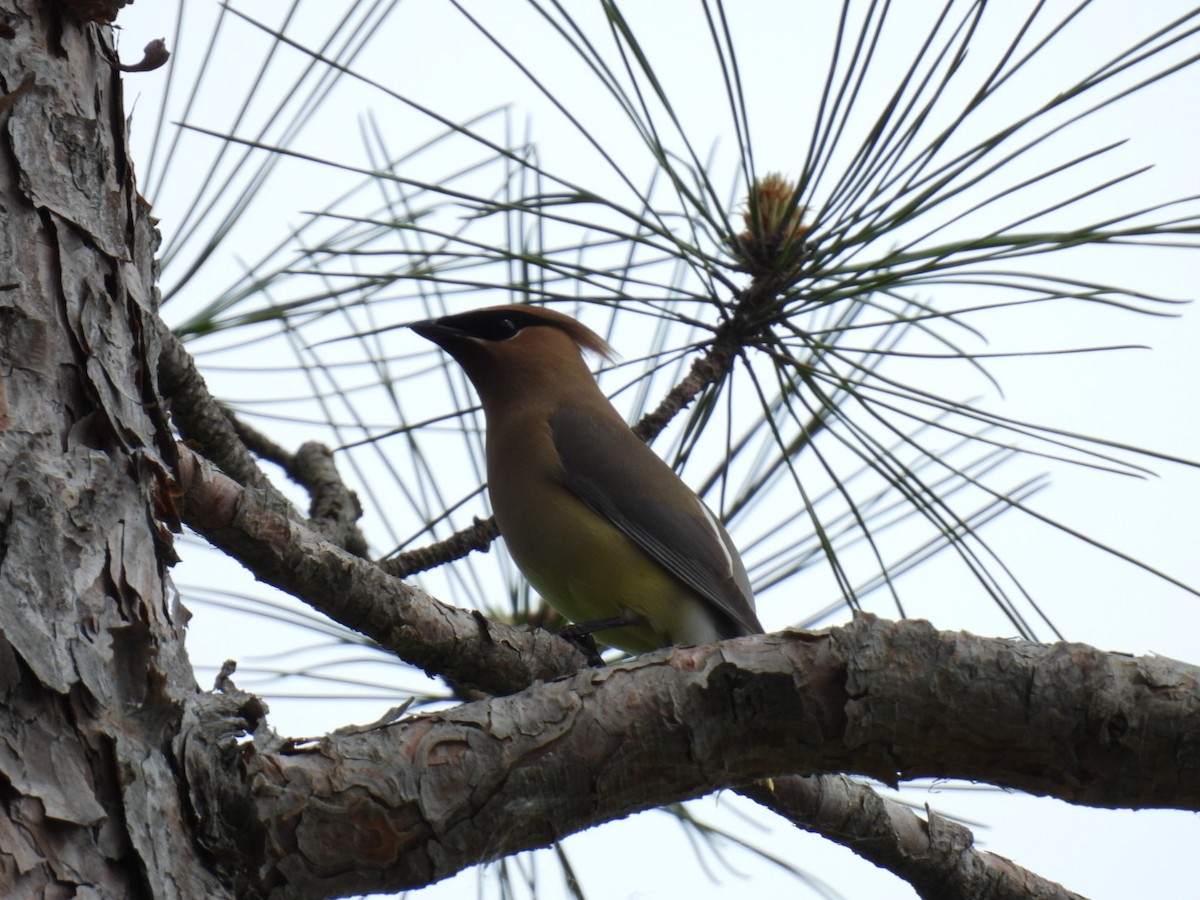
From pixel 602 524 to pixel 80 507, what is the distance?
2.02 metres

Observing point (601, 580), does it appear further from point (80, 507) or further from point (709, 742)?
point (80, 507)

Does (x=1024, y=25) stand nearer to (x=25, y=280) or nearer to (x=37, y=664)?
(x=25, y=280)

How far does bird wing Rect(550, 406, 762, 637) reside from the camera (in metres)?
3.47

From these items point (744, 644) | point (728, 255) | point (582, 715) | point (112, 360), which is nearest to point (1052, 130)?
point (728, 255)

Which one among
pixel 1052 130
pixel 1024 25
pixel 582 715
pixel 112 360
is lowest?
pixel 582 715

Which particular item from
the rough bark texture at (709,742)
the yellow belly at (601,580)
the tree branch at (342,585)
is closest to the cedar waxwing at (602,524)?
the yellow belly at (601,580)

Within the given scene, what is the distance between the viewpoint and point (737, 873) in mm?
3344

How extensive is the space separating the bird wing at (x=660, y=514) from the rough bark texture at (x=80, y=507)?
174cm

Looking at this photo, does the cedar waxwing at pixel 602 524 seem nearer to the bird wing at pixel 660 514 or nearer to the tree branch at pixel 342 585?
the bird wing at pixel 660 514

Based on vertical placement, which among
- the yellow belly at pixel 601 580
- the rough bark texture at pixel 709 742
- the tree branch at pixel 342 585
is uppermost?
the yellow belly at pixel 601 580

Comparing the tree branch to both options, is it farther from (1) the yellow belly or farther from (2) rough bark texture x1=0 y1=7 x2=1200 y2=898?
(1) the yellow belly

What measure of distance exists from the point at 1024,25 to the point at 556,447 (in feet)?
5.79

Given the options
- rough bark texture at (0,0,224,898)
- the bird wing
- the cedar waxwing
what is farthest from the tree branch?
the bird wing

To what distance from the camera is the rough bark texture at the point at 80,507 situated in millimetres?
1425
